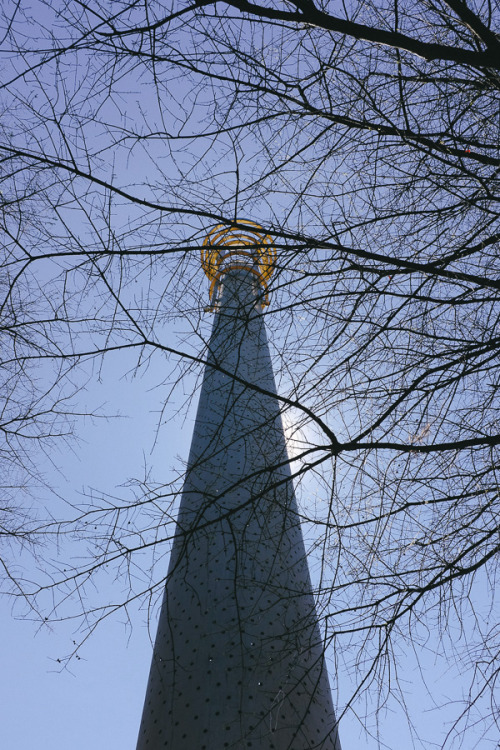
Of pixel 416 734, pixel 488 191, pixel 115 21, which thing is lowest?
pixel 416 734

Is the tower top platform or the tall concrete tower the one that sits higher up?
the tower top platform

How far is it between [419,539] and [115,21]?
272cm

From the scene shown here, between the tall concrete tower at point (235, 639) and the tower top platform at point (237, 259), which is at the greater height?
the tower top platform at point (237, 259)

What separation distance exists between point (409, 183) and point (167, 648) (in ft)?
11.9

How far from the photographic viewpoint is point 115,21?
2.56 meters

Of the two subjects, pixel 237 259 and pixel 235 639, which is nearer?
pixel 237 259

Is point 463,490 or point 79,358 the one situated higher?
point 79,358

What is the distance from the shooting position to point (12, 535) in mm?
3594

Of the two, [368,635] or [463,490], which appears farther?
[463,490]

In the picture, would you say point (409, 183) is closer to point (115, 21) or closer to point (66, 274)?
point (115, 21)

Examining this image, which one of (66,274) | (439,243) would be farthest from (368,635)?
Answer: (66,274)

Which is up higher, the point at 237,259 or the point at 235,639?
the point at 237,259

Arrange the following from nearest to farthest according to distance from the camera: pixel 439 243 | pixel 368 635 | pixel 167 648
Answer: pixel 368 635 < pixel 439 243 < pixel 167 648

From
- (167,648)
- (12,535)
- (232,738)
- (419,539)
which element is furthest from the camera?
(167,648)
